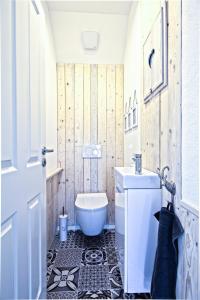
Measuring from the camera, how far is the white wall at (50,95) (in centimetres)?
237

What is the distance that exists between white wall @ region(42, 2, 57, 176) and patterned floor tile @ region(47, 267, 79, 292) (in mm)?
916

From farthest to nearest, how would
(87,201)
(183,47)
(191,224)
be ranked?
(87,201), (183,47), (191,224)

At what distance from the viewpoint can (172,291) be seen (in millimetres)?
1142

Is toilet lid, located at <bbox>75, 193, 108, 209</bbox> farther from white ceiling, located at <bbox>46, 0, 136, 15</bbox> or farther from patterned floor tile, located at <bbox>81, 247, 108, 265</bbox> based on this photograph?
white ceiling, located at <bbox>46, 0, 136, 15</bbox>

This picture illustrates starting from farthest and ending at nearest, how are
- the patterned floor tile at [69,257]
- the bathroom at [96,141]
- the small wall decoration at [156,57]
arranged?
the patterned floor tile at [69,257] < the small wall decoration at [156,57] < the bathroom at [96,141]

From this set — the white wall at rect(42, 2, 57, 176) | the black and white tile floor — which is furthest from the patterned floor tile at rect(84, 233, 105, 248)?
the white wall at rect(42, 2, 57, 176)

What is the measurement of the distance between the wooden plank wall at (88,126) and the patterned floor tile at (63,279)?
1.04 meters

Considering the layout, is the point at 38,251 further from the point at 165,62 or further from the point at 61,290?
the point at 165,62

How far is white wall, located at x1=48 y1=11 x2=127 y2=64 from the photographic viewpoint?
8.51ft

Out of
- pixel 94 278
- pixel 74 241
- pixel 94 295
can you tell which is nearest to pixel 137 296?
pixel 94 295

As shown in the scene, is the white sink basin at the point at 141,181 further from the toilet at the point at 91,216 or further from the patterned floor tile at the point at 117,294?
the toilet at the point at 91,216

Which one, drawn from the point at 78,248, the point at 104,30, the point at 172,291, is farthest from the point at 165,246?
the point at 104,30

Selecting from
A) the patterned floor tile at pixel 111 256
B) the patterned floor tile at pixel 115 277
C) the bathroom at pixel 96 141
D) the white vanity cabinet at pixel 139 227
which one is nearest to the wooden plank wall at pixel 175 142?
the bathroom at pixel 96 141

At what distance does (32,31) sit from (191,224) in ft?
4.06
